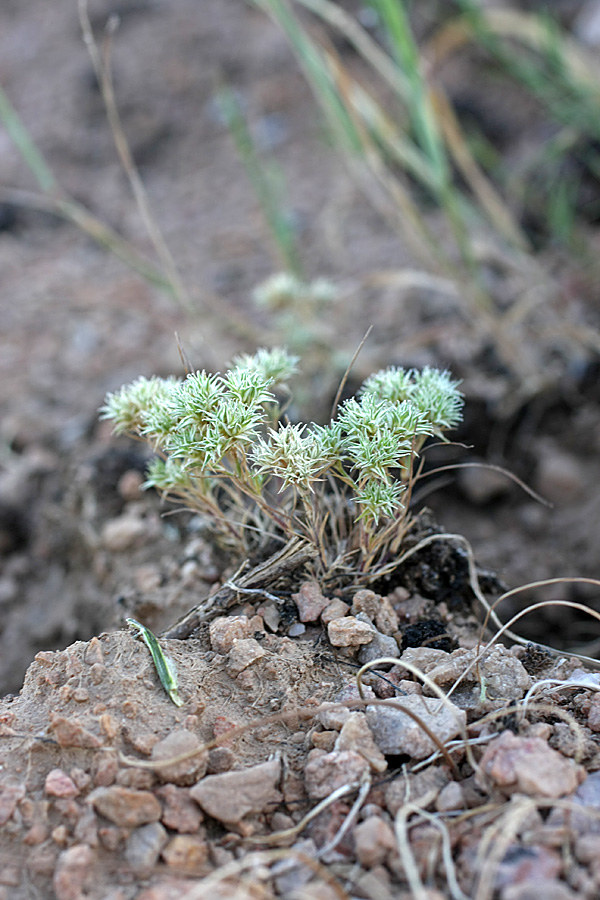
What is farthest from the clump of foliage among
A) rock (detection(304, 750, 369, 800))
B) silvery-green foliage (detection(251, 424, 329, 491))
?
rock (detection(304, 750, 369, 800))

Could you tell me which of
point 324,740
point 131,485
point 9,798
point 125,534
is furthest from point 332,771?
point 131,485

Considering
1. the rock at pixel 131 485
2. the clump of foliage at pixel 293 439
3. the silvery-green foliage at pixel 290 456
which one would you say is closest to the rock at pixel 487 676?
the clump of foliage at pixel 293 439

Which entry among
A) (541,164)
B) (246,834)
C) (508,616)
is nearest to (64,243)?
(541,164)

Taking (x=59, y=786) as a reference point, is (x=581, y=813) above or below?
below

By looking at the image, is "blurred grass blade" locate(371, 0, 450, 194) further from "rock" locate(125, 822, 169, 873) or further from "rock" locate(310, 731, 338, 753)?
"rock" locate(125, 822, 169, 873)

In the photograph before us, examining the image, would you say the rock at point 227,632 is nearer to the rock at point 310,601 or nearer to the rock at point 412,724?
the rock at point 310,601

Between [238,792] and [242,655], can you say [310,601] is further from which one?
[238,792]
